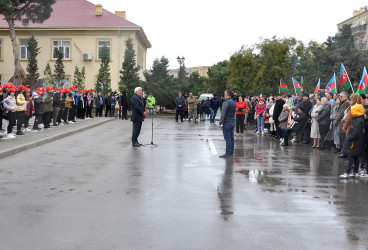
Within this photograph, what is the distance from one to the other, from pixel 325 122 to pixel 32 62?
1601 inches

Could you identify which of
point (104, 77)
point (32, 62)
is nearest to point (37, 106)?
point (104, 77)

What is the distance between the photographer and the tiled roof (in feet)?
178

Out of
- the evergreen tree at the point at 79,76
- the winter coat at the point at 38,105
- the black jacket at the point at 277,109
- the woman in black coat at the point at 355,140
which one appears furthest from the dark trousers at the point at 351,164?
the evergreen tree at the point at 79,76

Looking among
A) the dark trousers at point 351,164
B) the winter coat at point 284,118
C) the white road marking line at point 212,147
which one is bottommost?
the white road marking line at point 212,147

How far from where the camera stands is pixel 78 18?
5584 cm

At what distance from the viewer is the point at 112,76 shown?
54312mm

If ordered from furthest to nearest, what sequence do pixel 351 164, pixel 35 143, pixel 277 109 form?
pixel 277 109, pixel 35 143, pixel 351 164

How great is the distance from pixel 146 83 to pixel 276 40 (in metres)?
19.8

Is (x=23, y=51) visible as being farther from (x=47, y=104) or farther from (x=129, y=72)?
(x=47, y=104)

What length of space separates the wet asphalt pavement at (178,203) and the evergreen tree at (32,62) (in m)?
39.8

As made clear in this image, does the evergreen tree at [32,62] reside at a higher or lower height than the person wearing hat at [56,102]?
higher

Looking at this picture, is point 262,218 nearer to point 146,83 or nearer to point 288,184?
point 288,184

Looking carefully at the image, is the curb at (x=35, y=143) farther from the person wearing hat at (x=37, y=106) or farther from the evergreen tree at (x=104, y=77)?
the evergreen tree at (x=104, y=77)

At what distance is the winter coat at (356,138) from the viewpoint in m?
10.1
